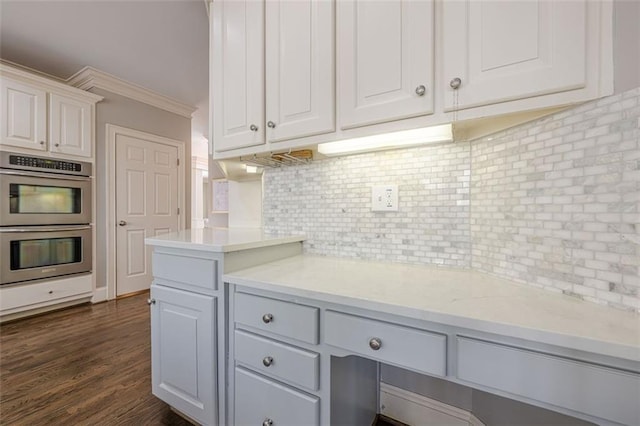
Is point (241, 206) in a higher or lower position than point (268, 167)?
lower

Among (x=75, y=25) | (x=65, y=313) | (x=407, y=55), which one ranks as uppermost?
(x=75, y=25)

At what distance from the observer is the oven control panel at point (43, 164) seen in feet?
7.55

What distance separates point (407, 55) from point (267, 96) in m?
0.63

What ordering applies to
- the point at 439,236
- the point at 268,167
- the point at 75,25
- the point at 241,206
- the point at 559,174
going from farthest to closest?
the point at 75,25 → the point at 241,206 → the point at 268,167 → the point at 439,236 → the point at 559,174

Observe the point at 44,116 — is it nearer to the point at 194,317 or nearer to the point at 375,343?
the point at 194,317

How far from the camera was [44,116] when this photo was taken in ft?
8.24

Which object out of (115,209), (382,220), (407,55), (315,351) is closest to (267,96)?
(407,55)

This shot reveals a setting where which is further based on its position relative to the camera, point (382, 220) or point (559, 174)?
point (382, 220)

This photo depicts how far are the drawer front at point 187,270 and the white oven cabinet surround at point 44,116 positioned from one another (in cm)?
237

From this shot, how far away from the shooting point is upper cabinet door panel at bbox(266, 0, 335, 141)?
1.05 m

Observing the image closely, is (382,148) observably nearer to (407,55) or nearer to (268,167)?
(407,55)

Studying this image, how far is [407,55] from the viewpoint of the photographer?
0.88 meters

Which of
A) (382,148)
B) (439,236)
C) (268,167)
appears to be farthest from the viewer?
(268,167)

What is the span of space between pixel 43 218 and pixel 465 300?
3484mm
